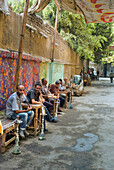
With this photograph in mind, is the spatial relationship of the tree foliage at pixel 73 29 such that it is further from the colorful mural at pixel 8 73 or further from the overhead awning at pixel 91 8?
the overhead awning at pixel 91 8

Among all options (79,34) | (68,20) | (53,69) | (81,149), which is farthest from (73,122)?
(79,34)

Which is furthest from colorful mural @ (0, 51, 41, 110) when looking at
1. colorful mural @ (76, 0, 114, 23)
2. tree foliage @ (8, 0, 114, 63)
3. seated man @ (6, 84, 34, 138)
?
tree foliage @ (8, 0, 114, 63)

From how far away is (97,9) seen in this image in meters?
5.68

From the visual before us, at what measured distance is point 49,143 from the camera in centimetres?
551

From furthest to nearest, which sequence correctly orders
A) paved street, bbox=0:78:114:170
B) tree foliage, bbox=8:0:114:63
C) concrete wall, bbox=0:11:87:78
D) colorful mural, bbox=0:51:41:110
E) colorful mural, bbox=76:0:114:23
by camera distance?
tree foliage, bbox=8:0:114:63, concrete wall, bbox=0:11:87:78, colorful mural, bbox=0:51:41:110, colorful mural, bbox=76:0:114:23, paved street, bbox=0:78:114:170

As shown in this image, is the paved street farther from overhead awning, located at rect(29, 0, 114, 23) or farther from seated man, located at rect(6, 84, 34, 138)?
overhead awning, located at rect(29, 0, 114, 23)

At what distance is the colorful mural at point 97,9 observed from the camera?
5.21 meters

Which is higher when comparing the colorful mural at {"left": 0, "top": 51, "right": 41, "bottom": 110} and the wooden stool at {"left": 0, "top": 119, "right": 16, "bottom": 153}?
the colorful mural at {"left": 0, "top": 51, "right": 41, "bottom": 110}

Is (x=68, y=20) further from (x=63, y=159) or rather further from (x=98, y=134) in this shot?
(x=63, y=159)

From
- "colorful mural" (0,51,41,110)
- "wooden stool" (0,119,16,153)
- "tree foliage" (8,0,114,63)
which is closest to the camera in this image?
"wooden stool" (0,119,16,153)

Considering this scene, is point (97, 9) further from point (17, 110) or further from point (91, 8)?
point (17, 110)

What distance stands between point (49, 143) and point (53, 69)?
8.73m

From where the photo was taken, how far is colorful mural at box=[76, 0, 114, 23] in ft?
17.1

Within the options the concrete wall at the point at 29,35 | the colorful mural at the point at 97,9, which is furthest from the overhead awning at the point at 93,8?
the concrete wall at the point at 29,35
